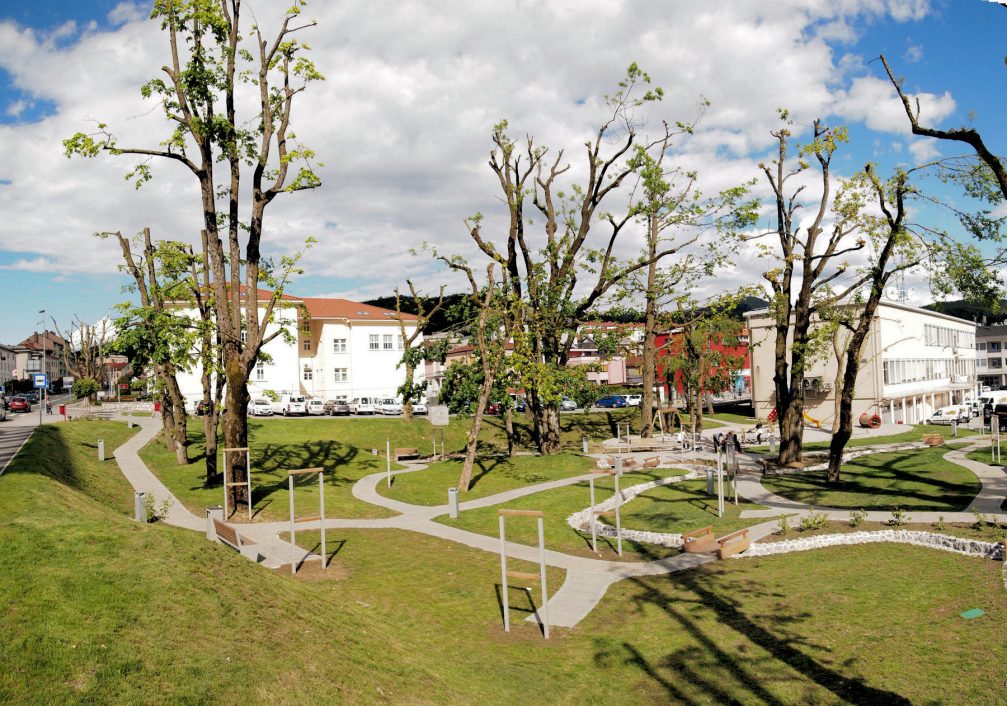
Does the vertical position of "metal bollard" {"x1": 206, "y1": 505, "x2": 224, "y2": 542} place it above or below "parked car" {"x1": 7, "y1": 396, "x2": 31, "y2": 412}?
below

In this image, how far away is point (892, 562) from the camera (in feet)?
49.5

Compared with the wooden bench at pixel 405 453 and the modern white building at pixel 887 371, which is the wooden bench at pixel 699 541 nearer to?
the wooden bench at pixel 405 453

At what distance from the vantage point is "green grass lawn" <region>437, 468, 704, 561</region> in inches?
751

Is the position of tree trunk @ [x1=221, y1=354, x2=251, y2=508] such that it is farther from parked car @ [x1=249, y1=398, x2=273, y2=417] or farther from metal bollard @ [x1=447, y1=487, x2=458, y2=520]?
parked car @ [x1=249, y1=398, x2=273, y2=417]

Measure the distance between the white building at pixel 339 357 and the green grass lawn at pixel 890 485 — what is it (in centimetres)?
4194

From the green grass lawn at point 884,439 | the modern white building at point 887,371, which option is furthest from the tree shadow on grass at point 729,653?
the modern white building at point 887,371

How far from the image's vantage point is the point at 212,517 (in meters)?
16.9

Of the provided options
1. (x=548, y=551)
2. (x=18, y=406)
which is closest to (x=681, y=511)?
(x=548, y=551)

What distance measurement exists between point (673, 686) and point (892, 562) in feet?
23.7

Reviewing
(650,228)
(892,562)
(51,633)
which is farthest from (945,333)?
(51,633)

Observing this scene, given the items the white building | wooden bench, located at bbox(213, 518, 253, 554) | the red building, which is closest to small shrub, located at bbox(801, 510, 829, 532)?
wooden bench, located at bbox(213, 518, 253, 554)

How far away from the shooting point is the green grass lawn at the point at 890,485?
70.0 ft

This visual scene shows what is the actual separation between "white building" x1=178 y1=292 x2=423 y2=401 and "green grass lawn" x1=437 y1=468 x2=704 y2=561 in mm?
39407

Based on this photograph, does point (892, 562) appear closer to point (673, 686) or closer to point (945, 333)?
point (673, 686)
